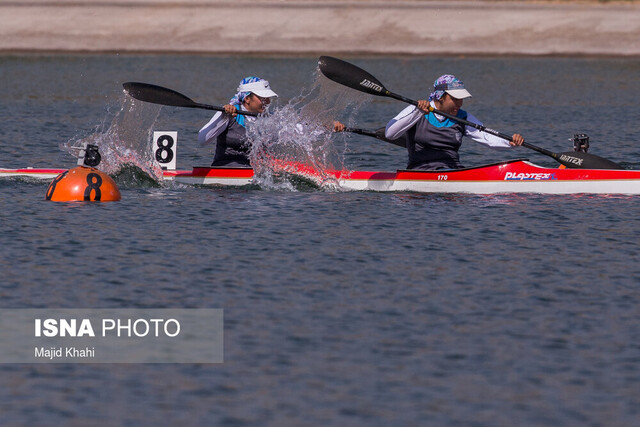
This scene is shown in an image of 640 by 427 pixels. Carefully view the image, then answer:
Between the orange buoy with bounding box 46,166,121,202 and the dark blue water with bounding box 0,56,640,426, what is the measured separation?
0.31 meters

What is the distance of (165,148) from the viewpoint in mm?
18297

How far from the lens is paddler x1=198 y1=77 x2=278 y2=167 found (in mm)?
17797

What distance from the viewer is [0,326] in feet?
32.7

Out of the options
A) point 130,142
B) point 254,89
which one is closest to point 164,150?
point 130,142

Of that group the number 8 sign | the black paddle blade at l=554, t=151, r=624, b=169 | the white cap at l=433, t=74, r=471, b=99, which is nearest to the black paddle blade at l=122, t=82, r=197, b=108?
the number 8 sign

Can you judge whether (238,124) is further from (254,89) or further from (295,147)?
(295,147)

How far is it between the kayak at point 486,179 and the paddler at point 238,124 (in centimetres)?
46

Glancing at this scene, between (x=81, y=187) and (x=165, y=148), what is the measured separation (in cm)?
228

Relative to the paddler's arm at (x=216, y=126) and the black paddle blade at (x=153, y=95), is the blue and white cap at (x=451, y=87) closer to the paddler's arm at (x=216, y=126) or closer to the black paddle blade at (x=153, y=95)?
the paddler's arm at (x=216, y=126)

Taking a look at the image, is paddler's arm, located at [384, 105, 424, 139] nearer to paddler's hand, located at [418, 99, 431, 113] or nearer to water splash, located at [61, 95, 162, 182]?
paddler's hand, located at [418, 99, 431, 113]

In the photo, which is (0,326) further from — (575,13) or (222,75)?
(575,13)

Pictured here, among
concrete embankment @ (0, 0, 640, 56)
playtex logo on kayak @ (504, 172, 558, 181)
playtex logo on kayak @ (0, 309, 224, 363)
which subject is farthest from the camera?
concrete embankment @ (0, 0, 640, 56)

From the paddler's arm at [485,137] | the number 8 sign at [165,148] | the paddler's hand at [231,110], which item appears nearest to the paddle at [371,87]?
the paddler's arm at [485,137]

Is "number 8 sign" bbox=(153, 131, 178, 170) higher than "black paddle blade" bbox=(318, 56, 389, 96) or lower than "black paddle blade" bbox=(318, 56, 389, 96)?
lower
